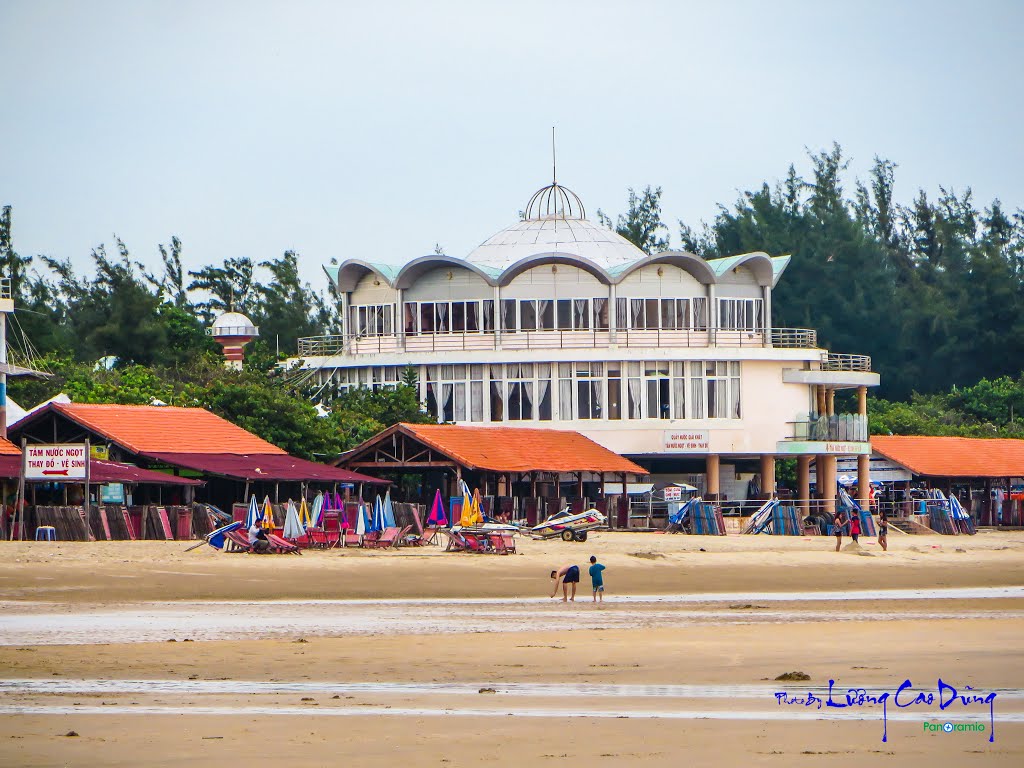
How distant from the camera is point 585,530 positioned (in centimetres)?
4069

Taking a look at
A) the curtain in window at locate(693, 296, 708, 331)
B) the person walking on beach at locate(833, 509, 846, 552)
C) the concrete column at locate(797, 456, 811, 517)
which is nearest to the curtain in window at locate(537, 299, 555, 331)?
the curtain in window at locate(693, 296, 708, 331)

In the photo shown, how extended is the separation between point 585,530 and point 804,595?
11423 mm

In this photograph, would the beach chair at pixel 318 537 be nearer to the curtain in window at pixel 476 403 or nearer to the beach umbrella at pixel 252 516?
the beach umbrella at pixel 252 516

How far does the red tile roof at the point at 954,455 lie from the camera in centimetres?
5728

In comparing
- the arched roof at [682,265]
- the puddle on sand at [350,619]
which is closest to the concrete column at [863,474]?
the arched roof at [682,265]

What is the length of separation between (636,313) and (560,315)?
2.52 m

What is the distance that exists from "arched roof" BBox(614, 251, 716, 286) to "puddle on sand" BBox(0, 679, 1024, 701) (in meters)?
41.5

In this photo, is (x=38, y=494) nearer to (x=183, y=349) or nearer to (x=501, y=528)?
(x=501, y=528)

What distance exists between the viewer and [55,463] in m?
35.3

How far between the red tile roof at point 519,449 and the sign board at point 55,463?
37.2 ft

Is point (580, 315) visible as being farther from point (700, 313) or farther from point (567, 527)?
point (567, 527)

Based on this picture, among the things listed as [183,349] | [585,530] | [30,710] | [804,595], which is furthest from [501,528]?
[183,349]

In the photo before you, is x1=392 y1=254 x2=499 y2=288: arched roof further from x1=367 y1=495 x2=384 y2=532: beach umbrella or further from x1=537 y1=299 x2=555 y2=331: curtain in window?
x1=367 y1=495 x2=384 y2=532: beach umbrella

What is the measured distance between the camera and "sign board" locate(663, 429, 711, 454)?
2186 inches
